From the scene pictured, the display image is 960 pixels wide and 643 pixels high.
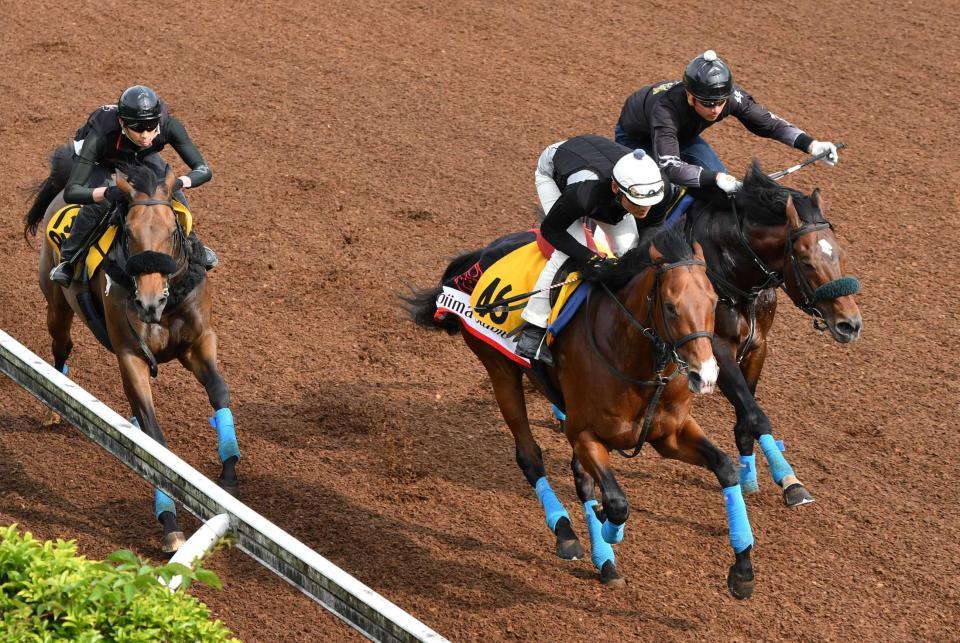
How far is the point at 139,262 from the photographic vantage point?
23.4ft

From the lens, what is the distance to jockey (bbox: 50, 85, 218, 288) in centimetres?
771

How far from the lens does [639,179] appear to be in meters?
6.75

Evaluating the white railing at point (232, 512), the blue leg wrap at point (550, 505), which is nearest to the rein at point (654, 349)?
the blue leg wrap at point (550, 505)

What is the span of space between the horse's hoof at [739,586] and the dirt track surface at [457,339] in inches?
8.3

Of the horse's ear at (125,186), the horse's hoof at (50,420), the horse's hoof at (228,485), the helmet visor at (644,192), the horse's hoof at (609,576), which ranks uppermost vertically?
the helmet visor at (644,192)

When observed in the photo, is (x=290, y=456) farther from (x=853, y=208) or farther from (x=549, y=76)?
(x=549, y=76)

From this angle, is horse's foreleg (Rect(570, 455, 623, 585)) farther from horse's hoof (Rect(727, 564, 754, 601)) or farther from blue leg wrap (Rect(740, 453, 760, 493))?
blue leg wrap (Rect(740, 453, 760, 493))

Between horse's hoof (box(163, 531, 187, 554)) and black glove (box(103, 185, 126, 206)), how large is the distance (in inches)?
83.4

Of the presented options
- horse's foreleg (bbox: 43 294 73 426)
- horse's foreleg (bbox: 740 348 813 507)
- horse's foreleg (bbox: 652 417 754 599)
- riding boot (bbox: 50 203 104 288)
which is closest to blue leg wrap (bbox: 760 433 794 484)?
horse's foreleg (bbox: 740 348 813 507)

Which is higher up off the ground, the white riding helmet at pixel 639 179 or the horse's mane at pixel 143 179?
the white riding helmet at pixel 639 179

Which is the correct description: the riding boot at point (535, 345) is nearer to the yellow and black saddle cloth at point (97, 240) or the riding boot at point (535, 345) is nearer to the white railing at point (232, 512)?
the yellow and black saddle cloth at point (97, 240)

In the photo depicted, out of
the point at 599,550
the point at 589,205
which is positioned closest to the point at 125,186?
the point at 589,205

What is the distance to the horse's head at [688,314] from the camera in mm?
6078

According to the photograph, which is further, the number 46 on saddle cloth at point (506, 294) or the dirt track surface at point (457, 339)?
the number 46 on saddle cloth at point (506, 294)
